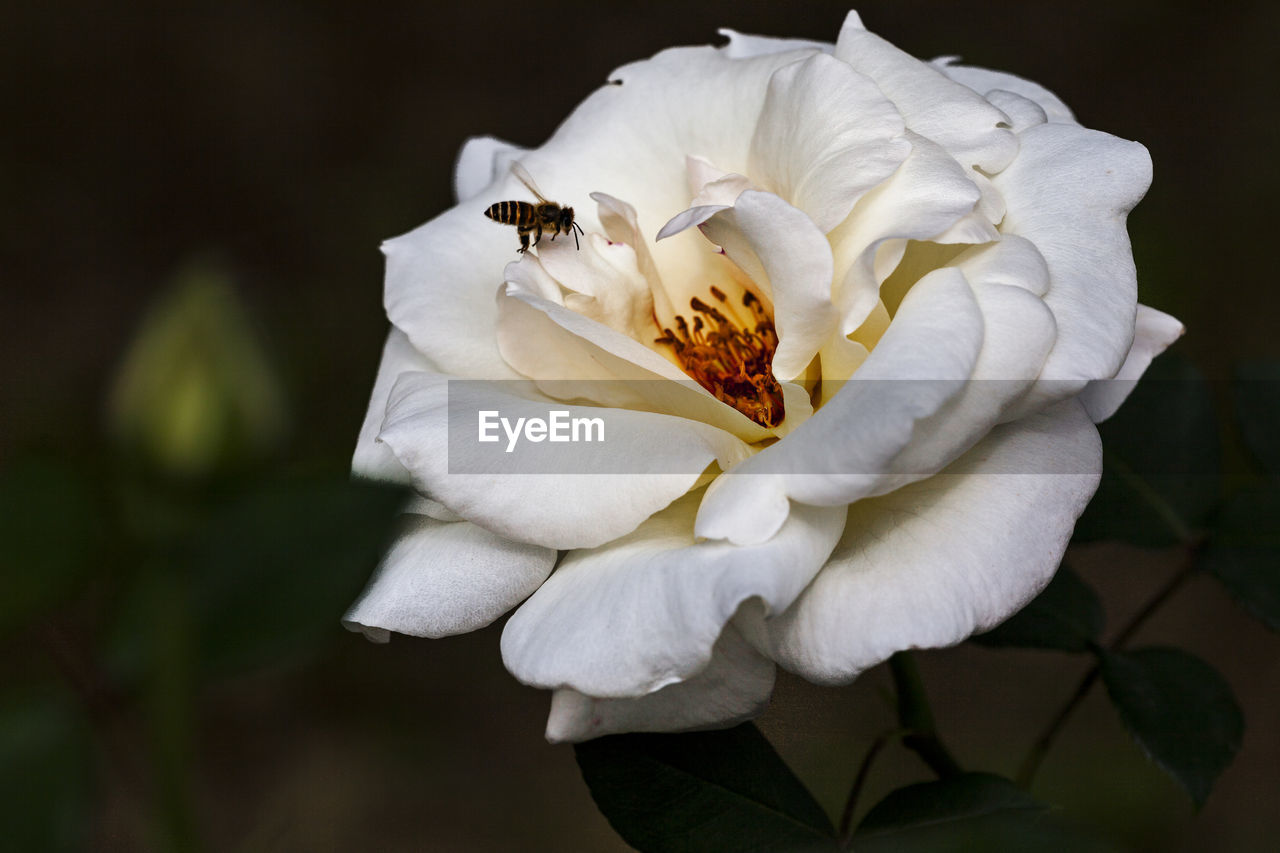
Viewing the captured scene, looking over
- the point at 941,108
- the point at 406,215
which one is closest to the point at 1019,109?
the point at 941,108

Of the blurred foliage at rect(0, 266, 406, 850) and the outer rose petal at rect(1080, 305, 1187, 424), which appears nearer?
the blurred foliage at rect(0, 266, 406, 850)

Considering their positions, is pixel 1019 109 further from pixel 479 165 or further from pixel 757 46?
pixel 479 165

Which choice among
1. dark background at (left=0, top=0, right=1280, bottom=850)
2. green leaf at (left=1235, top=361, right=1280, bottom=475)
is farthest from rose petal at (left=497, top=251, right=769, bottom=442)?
dark background at (left=0, top=0, right=1280, bottom=850)

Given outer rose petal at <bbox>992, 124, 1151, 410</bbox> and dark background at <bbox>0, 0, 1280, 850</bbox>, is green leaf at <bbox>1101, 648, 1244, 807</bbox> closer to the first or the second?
outer rose petal at <bbox>992, 124, 1151, 410</bbox>

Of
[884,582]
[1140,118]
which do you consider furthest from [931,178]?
[1140,118]

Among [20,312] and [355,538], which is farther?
[20,312]

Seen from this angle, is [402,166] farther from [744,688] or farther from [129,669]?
[129,669]
